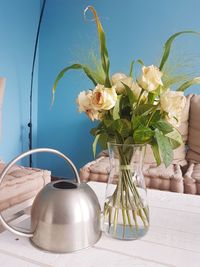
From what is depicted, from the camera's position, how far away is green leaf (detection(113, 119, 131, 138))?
61 cm

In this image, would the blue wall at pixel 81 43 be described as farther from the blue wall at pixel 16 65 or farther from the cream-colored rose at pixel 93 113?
the cream-colored rose at pixel 93 113

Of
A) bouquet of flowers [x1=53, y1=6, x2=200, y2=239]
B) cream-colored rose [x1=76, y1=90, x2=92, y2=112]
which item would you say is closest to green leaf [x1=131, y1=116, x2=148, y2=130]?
bouquet of flowers [x1=53, y1=6, x2=200, y2=239]

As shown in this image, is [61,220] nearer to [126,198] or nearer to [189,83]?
[126,198]

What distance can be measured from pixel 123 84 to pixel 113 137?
127 mm

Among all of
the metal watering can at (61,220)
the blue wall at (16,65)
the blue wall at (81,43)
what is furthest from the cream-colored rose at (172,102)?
the blue wall at (16,65)

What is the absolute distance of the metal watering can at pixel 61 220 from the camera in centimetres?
57

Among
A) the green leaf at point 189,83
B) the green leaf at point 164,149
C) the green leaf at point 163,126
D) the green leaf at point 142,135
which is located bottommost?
the green leaf at point 164,149

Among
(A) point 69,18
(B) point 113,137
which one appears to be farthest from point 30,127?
(B) point 113,137

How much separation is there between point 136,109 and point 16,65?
1.92 m

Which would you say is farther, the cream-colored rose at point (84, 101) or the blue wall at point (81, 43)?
the blue wall at point (81, 43)

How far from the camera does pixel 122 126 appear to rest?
615mm

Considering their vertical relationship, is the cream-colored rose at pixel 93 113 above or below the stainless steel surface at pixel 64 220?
above

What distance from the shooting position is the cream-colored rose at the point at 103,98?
0.56 metres

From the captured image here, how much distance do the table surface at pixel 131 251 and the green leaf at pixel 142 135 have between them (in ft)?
0.78
